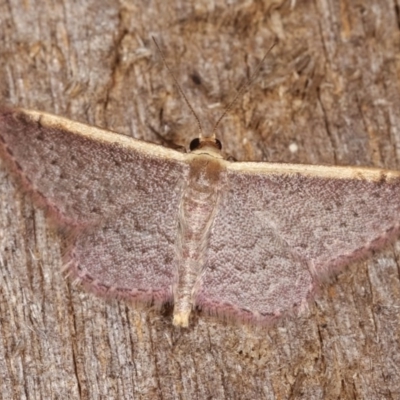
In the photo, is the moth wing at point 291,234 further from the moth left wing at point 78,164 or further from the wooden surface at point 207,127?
the moth left wing at point 78,164

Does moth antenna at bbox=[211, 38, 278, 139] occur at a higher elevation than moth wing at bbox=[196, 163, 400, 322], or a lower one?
higher

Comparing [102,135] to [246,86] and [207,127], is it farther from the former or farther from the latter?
[246,86]

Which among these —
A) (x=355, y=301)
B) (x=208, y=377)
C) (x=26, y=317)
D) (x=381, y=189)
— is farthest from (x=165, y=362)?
(x=381, y=189)

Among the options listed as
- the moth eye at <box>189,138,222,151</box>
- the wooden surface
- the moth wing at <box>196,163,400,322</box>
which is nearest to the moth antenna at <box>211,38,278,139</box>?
the wooden surface

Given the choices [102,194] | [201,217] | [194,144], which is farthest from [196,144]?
[102,194]

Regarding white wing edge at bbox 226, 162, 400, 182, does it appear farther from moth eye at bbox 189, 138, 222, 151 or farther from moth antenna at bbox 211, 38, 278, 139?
moth antenna at bbox 211, 38, 278, 139

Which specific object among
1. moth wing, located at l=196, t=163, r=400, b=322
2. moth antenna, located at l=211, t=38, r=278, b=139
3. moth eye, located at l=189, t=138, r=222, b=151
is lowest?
moth wing, located at l=196, t=163, r=400, b=322

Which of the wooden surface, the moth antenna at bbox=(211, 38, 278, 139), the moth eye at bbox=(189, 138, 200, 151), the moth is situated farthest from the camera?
the moth antenna at bbox=(211, 38, 278, 139)
